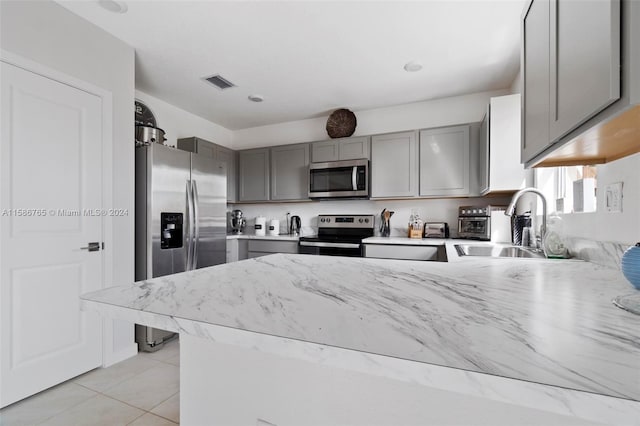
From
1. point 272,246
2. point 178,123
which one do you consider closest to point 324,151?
point 272,246

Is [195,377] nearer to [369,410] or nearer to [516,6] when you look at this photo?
[369,410]

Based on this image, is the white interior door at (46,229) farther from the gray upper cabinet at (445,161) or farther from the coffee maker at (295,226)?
the gray upper cabinet at (445,161)

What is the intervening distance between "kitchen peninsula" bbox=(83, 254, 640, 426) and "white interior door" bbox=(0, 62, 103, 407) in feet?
5.41

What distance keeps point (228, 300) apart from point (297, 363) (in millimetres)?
261

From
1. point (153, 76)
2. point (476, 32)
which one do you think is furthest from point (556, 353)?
point (153, 76)

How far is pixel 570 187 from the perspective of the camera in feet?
6.67

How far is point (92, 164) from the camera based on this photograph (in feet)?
7.18

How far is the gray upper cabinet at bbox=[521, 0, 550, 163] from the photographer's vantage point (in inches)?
43.6

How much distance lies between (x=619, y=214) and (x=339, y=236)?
2746 mm

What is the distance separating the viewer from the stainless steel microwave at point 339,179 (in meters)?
3.46

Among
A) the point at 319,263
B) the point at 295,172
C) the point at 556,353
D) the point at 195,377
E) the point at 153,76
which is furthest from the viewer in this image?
the point at 295,172

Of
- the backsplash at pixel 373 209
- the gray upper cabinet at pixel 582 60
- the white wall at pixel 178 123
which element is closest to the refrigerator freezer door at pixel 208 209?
the white wall at pixel 178 123

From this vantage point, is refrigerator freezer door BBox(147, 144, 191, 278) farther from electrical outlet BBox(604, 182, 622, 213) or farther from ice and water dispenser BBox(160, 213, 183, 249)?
electrical outlet BBox(604, 182, 622, 213)

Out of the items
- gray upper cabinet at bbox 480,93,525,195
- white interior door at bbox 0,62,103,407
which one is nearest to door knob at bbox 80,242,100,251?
white interior door at bbox 0,62,103,407
